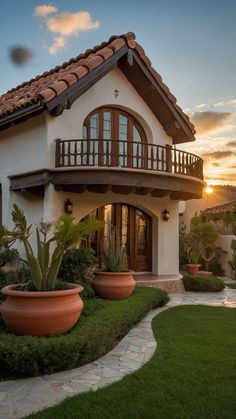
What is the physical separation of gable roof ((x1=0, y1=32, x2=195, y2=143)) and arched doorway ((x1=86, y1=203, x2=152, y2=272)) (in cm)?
319

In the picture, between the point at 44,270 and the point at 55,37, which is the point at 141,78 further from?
the point at 44,270

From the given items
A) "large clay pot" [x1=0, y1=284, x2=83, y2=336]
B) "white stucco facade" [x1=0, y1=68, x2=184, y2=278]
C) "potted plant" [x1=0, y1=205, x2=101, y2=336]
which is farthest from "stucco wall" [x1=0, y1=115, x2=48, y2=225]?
"large clay pot" [x1=0, y1=284, x2=83, y2=336]

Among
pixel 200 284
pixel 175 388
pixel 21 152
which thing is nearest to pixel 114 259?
pixel 21 152

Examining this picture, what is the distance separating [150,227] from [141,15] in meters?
6.75

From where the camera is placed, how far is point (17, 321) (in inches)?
240

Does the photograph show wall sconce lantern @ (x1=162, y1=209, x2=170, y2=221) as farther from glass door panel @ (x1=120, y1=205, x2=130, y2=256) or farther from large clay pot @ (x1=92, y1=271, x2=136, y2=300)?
large clay pot @ (x1=92, y1=271, x2=136, y2=300)

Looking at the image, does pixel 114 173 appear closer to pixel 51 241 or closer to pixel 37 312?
pixel 51 241

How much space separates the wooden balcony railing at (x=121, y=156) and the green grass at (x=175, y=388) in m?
5.31

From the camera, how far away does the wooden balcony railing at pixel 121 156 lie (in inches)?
435

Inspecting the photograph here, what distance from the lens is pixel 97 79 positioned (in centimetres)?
1198

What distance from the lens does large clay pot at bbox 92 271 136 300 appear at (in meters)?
9.59

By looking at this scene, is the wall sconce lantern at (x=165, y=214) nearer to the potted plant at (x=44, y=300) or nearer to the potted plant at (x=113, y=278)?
the potted plant at (x=113, y=278)

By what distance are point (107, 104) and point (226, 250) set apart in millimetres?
10114

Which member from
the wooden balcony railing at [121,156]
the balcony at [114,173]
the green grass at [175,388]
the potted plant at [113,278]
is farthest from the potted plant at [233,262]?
the green grass at [175,388]
